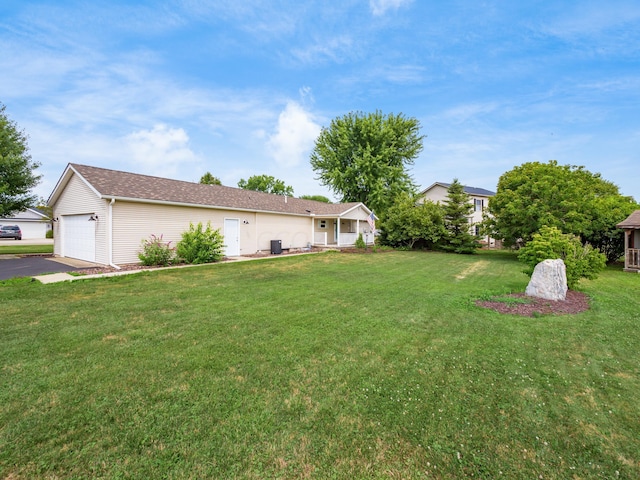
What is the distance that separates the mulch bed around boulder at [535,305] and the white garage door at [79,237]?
14.6 metres

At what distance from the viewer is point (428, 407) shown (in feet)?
9.09

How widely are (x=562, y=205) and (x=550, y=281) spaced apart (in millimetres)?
11869

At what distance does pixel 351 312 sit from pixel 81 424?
430 centimetres

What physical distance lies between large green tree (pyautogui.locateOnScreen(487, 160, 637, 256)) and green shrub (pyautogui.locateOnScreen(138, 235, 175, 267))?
18.2m

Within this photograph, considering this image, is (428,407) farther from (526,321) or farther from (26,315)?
(26,315)

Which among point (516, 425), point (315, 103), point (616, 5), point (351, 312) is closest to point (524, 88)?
point (616, 5)

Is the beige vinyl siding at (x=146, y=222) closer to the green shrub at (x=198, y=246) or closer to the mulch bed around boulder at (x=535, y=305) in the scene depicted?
the green shrub at (x=198, y=246)

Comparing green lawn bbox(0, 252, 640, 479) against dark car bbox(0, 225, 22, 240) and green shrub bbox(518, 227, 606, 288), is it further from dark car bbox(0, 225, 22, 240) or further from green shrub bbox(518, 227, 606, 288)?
dark car bbox(0, 225, 22, 240)

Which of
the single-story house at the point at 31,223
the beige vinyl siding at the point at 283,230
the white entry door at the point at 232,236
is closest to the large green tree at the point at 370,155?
the beige vinyl siding at the point at 283,230

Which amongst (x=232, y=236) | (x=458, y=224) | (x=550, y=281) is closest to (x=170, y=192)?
(x=232, y=236)

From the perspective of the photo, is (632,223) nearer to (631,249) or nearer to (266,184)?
(631,249)

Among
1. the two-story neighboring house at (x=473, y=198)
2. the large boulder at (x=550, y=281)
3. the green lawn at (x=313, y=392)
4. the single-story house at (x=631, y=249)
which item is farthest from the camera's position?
the two-story neighboring house at (x=473, y=198)

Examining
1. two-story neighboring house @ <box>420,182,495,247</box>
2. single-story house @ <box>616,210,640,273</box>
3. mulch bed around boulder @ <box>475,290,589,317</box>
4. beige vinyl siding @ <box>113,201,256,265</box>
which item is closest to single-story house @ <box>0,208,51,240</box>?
beige vinyl siding @ <box>113,201,256,265</box>

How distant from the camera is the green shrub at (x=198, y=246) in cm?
1244
